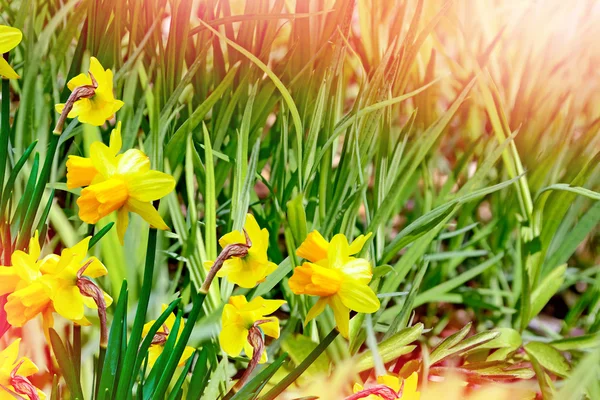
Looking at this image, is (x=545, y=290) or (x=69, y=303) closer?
(x=69, y=303)

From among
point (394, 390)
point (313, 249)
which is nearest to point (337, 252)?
point (313, 249)

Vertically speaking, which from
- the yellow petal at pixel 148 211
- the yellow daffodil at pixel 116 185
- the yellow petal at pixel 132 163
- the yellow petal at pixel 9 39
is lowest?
the yellow petal at pixel 148 211

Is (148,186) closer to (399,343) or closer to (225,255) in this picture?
(225,255)

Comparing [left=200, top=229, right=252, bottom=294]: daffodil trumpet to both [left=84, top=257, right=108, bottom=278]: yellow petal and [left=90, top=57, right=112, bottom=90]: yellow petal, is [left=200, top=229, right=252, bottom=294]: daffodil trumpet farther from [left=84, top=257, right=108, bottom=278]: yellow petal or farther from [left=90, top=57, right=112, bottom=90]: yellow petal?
[left=90, top=57, right=112, bottom=90]: yellow petal

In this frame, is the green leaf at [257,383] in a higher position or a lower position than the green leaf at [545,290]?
higher

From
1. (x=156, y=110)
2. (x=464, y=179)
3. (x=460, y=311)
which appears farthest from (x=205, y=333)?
(x=464, y=179)

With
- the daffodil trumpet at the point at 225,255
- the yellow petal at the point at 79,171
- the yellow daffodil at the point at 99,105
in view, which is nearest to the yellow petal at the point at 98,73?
the yellow daffodil at the point at 99,105

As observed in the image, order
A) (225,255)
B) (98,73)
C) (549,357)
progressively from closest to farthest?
(225,255)
(98,73)
(549,357)

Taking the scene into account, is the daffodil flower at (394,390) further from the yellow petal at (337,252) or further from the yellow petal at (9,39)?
the yellow petal at (9,39)
